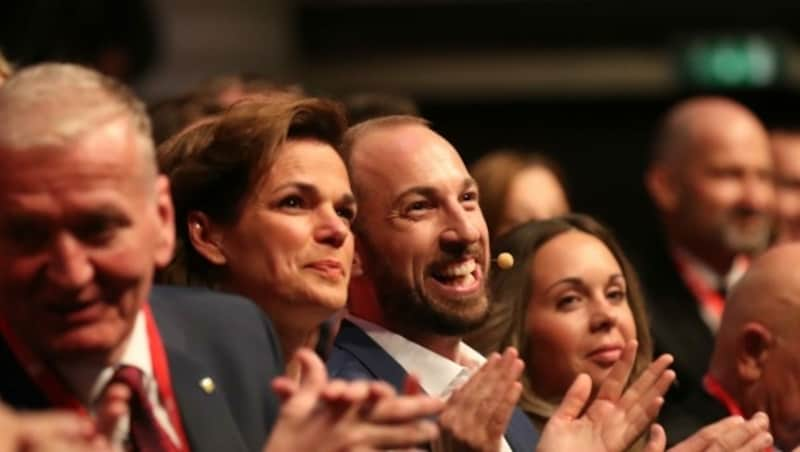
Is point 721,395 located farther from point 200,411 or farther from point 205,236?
point 200,411

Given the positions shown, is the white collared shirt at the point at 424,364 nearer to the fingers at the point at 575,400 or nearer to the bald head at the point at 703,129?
the fingers at the point at 575,400

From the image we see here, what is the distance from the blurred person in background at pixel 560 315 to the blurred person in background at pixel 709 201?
1846 mm

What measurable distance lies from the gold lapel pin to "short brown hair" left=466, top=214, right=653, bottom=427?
1152mm

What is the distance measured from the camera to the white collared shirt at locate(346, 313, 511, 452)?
4.05 meters

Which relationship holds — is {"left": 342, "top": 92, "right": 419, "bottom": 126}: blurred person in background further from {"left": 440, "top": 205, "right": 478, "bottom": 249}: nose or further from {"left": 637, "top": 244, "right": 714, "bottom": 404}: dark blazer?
{"left": 440, "top": 205, "right": 478, "bottom": 249}: nose

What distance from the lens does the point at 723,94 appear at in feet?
31.1

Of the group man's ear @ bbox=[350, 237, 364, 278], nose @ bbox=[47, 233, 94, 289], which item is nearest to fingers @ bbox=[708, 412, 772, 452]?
man's ear @ bbox=[350, 237, 364, 278]

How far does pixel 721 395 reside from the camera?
15.6ft

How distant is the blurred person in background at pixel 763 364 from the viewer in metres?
4.70

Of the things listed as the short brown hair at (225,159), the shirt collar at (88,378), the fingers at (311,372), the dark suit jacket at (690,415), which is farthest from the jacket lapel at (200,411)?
the dark suit jacket at (690,415)

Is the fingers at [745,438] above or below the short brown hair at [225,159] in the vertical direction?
below

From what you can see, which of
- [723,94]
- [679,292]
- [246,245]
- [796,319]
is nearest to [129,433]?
[246,245]

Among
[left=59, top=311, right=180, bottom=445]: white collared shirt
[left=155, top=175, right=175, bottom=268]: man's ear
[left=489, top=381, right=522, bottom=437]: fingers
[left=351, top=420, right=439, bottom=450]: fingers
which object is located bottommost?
[left=489, top=381, right=522, bottom=437]: fingers

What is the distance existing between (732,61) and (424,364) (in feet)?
19.2
